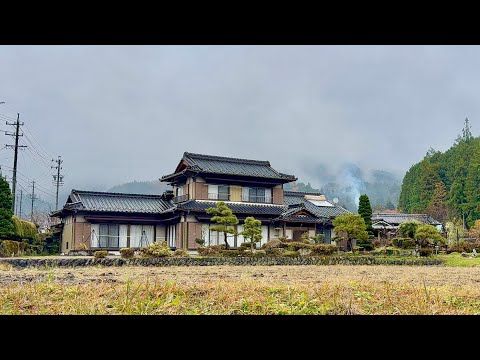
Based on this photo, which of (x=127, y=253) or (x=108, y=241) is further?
(x=108, y=241)

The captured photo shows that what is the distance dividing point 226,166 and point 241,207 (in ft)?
9.72

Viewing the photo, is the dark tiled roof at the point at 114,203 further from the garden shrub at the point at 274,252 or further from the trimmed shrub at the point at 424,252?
the trimmed shrub at the point at 424,252

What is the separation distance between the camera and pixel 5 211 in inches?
963

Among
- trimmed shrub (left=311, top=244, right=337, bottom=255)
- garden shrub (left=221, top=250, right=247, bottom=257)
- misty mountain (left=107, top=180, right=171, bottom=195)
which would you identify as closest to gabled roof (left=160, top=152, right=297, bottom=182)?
garden shrub (left=221, top=250, right=247, bottom=257)

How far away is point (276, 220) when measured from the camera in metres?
30.0

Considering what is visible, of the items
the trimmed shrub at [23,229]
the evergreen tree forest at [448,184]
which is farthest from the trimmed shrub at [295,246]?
the evergreen tree forest at [448,184]

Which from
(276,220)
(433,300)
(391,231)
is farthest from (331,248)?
(391,231)

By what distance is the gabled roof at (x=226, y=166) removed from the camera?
30109mm

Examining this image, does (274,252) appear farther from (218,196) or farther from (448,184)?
(448,184)

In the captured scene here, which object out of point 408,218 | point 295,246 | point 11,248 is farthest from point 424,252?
point 408,218

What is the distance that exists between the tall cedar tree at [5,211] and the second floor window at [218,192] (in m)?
10.7

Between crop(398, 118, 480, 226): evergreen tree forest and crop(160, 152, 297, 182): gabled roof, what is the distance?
92.2 feet
